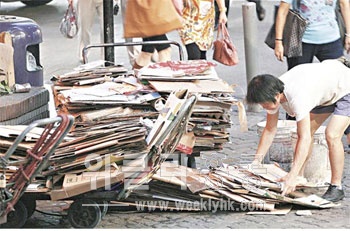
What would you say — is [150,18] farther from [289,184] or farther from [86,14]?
[86,14]

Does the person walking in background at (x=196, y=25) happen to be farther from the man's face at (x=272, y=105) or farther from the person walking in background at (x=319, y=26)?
the man's face at (x=272, y=105)

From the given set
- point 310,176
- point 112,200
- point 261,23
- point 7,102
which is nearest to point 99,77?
point 7,102

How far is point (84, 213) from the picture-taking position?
6320mm

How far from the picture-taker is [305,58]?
823 centimetres

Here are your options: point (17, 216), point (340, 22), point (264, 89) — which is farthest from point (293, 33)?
point (17, 216)

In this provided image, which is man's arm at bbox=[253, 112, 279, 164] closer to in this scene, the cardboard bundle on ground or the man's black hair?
the cardboard bundle on ground

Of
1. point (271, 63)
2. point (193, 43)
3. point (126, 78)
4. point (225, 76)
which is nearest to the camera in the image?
point (126, 78)

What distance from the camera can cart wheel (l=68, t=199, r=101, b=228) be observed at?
6301mm

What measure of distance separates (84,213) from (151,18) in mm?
2610

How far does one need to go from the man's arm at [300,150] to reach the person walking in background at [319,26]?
1.67 meters

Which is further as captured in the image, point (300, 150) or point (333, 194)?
point (333, 194)

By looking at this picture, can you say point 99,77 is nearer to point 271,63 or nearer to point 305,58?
point 305,58

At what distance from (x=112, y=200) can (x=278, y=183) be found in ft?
3.88

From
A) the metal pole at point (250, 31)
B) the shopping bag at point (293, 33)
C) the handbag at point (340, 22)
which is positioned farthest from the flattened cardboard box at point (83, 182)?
the metal pole at point (250, 31)
